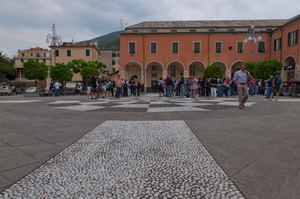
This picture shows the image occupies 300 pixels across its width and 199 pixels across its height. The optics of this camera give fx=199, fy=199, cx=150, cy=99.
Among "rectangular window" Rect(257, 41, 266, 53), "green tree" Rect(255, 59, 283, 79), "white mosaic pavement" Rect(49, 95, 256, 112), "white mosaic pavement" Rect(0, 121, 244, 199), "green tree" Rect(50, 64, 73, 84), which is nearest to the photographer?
"white mosaic pavement" Rect(0, 121, 244, 199)

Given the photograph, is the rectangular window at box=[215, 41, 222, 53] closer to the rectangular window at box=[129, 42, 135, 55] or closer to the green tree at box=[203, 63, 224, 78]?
the green tree at box=[203, 63, 224, 78]

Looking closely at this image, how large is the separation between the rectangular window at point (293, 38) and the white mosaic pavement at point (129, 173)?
28.1 m

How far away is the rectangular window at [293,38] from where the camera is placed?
79.3 ft

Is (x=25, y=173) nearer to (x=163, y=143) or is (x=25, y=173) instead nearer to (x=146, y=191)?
(x=146, y=191)

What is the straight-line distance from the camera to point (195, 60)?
32.7m

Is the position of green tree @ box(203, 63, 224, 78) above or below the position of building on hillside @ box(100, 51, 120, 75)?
below

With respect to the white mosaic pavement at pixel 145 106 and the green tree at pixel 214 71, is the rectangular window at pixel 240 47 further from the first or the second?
the white mosaic pavement at pixel 145 106

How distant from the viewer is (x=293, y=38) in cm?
2500

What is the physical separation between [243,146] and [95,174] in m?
2.24

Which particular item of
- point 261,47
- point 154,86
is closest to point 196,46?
point 154,86

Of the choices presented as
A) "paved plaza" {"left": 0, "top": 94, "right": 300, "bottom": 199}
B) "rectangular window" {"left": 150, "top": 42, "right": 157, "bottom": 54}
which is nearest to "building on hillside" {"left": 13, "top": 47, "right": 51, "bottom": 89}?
"rectangular window" {"left": 150, "top": 42, "right": 157, "bottom": 54}

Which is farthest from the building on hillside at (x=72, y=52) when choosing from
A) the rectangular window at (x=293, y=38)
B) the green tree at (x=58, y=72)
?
the rectangular window at (x=293, y=38)

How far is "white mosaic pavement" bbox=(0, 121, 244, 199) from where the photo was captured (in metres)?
1.75

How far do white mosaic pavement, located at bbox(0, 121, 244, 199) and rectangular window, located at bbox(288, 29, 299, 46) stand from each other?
28.1m
